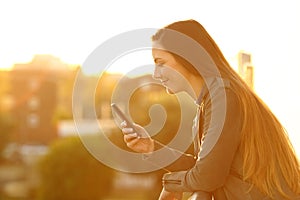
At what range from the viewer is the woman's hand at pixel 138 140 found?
186 centimetres

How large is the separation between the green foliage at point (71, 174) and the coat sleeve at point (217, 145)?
39.7 ft

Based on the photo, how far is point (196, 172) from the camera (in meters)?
1.79

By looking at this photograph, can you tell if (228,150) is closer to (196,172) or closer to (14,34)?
(196,172)

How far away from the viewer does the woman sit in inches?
69.8

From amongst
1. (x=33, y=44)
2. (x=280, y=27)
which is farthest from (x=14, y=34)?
(x=280, y=27)

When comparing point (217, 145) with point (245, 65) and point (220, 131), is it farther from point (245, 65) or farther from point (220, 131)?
point (245, 65)

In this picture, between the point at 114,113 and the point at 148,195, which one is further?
the point at 148,195

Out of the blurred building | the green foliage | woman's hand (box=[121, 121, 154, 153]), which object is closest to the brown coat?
woman's hand (box=[121, 121, 154, 153])

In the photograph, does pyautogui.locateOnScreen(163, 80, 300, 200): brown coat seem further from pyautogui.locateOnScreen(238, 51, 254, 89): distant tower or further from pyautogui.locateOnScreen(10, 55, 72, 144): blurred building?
pyautogui.locateOnScreen(10, 55, 72, 144): blurred building

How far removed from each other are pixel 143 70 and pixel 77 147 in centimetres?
1165

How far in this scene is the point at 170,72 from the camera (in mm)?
1854

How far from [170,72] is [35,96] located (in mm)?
15061

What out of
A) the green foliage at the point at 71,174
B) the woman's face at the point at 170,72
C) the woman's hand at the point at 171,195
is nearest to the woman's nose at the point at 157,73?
the woman's face at the point at 170,72

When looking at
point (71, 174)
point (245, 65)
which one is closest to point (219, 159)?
point (245, 65)
